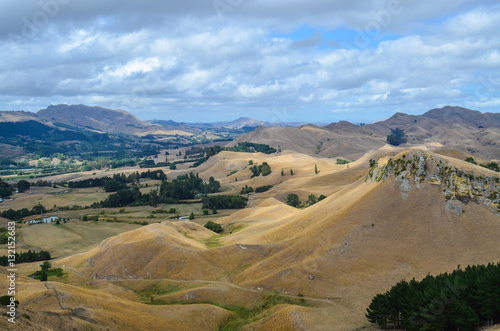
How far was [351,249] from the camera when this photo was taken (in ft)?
188

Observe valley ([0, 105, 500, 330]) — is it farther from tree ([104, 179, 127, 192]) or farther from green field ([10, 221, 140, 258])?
tree ([104, 179, 127, 192])

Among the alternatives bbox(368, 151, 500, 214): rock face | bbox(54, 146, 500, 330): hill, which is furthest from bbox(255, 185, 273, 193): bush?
bbox(368, 151, 500, 214): rock face

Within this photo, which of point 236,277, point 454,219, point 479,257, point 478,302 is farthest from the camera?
point 236,277

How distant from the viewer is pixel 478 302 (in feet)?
110

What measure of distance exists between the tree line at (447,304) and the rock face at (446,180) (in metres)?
22.7

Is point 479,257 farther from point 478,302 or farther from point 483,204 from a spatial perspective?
point 478,302

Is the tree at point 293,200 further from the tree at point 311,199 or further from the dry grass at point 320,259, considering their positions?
the dry grass at point 320,259

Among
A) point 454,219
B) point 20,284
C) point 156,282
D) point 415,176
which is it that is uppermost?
point 415,176

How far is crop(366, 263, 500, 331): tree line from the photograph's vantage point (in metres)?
32.8

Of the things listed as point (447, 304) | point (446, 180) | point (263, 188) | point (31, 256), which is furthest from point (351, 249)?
point (263, 188)

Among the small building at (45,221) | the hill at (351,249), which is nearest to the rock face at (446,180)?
the hill at (351,249)

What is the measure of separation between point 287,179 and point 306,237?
403ft

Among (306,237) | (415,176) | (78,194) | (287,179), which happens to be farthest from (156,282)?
(78,194)

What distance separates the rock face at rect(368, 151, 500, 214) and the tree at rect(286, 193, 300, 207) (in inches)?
2976
